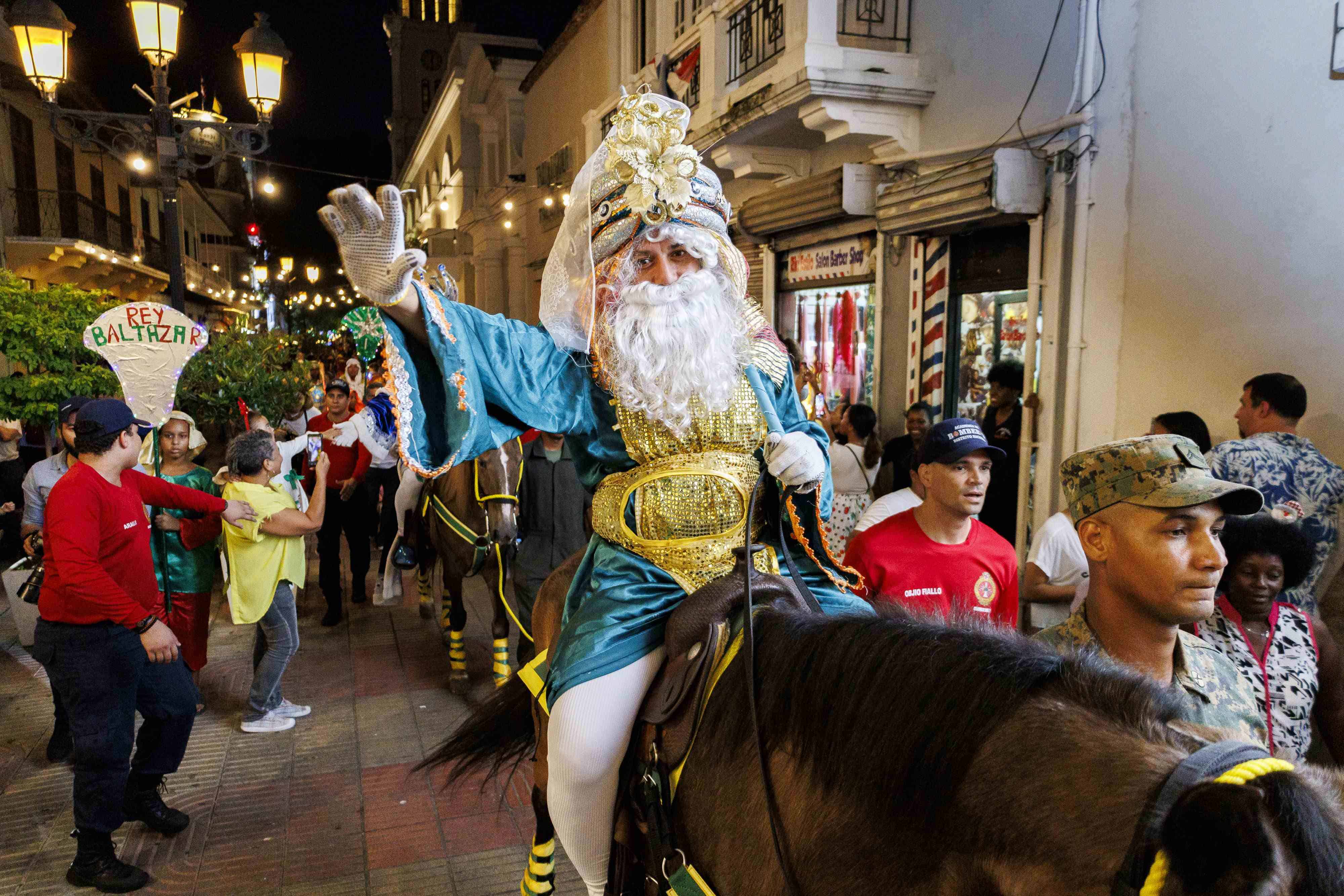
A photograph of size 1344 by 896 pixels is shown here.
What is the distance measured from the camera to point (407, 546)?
7.39 metres

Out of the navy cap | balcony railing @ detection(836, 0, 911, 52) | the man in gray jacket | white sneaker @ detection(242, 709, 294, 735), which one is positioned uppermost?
balcony railing @ detection(836, 0, 911, 52)

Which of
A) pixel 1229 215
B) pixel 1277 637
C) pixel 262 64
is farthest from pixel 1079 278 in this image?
pixel 262 64

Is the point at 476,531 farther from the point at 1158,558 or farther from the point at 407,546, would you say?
the point at 1158,558

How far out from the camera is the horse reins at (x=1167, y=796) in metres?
1.14

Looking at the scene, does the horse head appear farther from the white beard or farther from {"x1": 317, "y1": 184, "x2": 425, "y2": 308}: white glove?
{"x1": 317, "y1": 184, "x2": 425, "y2": 308}: white glove

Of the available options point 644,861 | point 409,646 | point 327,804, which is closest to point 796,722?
point 644,861

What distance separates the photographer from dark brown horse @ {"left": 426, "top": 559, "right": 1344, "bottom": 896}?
1097mm

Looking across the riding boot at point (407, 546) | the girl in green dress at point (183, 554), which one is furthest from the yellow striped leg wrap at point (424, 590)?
the girl in green dress at point (183, 554)

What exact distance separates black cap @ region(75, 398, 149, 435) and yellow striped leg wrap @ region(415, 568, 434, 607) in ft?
12.7

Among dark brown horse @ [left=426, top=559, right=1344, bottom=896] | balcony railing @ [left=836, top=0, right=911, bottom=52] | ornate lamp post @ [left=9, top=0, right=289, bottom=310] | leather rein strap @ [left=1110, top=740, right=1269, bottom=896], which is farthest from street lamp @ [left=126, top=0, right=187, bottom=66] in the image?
leather rein strap @ [left=1110, top=740, right=1269, bottom=896]

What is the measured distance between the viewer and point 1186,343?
624 centimetres

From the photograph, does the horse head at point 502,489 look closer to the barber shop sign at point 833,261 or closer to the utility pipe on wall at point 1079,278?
the utility pipe on wall at point 1079,278

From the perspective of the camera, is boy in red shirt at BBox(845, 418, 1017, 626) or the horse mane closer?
the horse mane

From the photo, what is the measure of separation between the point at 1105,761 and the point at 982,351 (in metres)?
7.51
